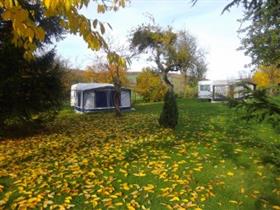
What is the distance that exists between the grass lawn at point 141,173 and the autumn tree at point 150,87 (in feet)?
94.0

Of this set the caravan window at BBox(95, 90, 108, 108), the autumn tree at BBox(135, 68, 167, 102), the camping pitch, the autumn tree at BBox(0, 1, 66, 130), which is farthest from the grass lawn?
the autumn tree at BBox(135, 68, 167, 102)

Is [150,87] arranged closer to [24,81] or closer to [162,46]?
[162,46]

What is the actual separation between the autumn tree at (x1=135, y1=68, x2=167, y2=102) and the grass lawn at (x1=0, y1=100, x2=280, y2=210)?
28.6m

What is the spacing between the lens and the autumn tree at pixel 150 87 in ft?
131

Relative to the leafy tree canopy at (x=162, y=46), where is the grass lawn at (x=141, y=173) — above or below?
below

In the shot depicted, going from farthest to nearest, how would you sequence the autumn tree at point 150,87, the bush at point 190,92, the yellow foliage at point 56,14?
the bush at point 190,92, the autumn tree at point 150,87, the yellow foliage at point 56,14

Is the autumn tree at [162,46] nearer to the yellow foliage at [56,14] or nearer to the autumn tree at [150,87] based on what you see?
the autumn tree at [150,87]

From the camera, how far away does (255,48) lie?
27.9 m

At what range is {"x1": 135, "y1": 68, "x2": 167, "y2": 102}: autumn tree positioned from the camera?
40.1 meters

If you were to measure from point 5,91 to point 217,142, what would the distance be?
6.94 meters

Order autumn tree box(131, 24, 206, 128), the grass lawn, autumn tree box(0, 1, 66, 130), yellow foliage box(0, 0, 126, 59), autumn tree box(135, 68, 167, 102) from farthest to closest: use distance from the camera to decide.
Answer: autumn tree box(135, 68, 167, 102) < autumn tree box(131, 24, 206, 128) < autumn tree box(0, 1, 66, 130) < the grass lawn < yellow foliage box(0, 0, 126, 59)

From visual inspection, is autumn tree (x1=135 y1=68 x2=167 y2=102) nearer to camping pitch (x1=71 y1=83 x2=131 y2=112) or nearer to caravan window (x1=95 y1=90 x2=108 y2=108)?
camping pitch (x1=71 y1=83 x2=131 y2=112)

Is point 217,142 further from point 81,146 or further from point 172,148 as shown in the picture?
point 81,146

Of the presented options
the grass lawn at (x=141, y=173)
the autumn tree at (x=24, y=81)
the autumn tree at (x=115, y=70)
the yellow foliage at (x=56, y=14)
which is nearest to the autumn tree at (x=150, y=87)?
the autumn tree at (x=115, y=70)
